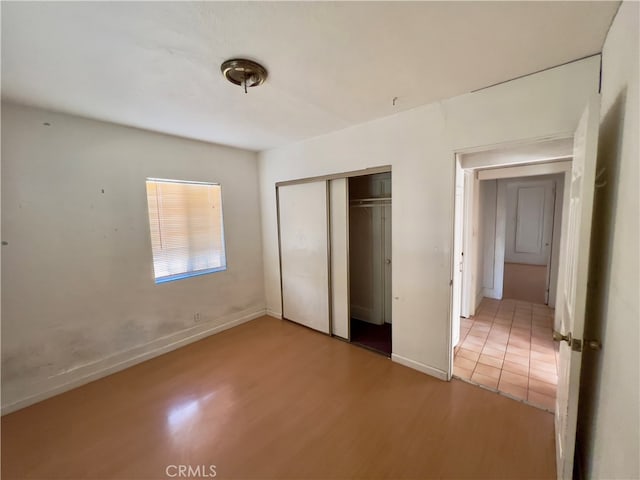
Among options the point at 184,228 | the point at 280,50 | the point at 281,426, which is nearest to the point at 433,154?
the point at 280,50

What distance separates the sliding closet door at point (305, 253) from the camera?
3.27 meters

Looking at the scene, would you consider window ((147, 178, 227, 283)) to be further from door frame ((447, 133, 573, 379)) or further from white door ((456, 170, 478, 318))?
white door ((456, 170, 478, 318))

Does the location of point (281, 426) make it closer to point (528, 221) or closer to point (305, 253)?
point (305, 253)

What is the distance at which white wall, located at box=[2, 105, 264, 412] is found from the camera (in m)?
2.09

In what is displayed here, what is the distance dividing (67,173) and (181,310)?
1728 millimetres

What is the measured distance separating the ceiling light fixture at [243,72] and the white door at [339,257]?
58.7 inches

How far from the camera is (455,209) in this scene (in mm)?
2227

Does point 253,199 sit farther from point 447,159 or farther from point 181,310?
point 447,159

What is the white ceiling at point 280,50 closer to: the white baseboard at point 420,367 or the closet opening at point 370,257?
the closet opening at point 370,257

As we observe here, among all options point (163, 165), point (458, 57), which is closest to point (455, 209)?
point (458, 57)

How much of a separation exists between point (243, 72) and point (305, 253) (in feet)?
7.32

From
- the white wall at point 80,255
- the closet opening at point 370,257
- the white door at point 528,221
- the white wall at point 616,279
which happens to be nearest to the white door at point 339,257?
the closet opening at point 370,257

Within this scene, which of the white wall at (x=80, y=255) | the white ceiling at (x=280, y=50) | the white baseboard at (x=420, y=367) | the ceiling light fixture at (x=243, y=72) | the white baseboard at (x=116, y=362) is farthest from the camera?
the white baseboard at (x=420, y=367)

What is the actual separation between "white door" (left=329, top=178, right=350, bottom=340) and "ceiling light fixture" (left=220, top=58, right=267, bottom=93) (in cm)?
149
